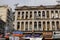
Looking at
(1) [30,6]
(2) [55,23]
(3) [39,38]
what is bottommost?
(3) [39,38]

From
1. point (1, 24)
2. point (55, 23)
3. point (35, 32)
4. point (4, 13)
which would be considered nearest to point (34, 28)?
point (35, 32)

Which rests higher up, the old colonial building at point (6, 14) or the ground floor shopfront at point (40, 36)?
the old colonial building at point (6, 14)

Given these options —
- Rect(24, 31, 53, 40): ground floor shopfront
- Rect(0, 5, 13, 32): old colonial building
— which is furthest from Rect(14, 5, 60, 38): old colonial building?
Rect(0, 5, 13, 32): old colonial building

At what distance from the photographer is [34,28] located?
47.8 metres

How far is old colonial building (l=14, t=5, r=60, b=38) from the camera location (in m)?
47.0

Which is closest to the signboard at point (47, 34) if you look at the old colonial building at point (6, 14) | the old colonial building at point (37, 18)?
the old colonial building at point (37, 18)

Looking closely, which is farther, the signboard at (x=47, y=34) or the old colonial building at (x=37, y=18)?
the old colonial building at (x=37, y=18)

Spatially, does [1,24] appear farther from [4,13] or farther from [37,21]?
[37,21]

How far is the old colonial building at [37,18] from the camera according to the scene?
4703 cm

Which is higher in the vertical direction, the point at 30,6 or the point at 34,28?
the point at 30,6

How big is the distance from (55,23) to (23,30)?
Answer: 8493 millimetres

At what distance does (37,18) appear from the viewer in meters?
48.0

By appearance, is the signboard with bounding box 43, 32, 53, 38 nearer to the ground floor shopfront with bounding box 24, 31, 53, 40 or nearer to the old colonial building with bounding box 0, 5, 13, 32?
the ground floor shopfront with bounding box 24, 31, 53, 40

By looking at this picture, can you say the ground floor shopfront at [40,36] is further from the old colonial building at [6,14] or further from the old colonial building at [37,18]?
the old colonial building at [6,14]
